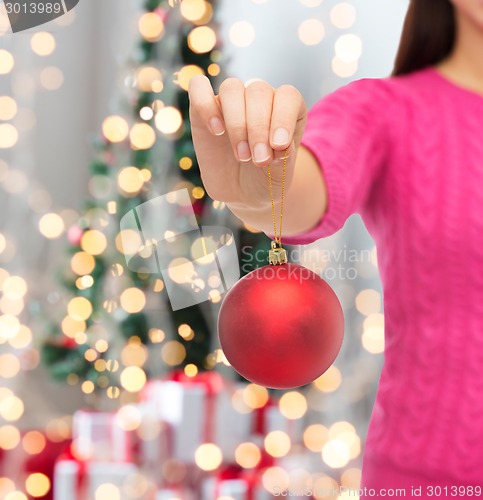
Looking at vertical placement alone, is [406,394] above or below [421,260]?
below

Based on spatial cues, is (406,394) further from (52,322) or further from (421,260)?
(52,322)

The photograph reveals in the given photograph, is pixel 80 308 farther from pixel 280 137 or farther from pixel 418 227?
pixel 280 137

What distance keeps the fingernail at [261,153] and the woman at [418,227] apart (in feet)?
0.51

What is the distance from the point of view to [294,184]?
62cm

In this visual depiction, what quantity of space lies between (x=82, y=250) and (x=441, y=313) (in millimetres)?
1174

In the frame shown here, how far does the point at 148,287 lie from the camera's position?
1605mm

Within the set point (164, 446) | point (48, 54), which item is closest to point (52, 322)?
point (164, 446)

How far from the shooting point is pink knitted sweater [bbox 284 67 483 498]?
0.69 meters

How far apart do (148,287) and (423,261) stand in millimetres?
986

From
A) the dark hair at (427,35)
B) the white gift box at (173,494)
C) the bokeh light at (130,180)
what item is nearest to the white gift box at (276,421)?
the white gift box at (173,494)

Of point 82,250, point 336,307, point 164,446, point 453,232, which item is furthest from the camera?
point 164,446

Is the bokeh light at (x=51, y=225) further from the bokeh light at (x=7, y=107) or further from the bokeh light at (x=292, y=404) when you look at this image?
the bokeh light at (x=292, y=404)

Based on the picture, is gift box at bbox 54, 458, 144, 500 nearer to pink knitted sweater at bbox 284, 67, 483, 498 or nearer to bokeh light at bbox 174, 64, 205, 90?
bokeh light at bbox 174, 64, 205, 90

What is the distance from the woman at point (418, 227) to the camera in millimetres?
670
